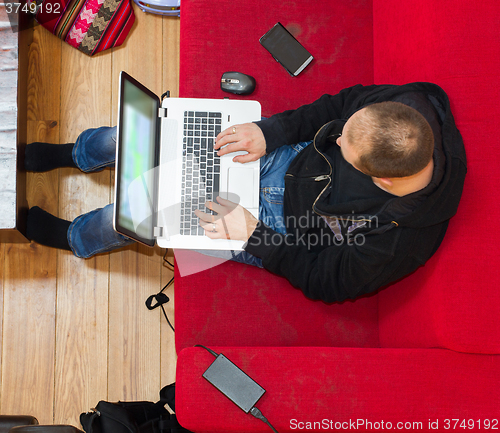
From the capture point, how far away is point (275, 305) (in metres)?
1.31

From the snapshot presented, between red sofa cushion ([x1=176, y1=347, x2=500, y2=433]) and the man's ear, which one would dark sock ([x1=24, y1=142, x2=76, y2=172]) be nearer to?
red sofa cushion ([x1=176, y1=347, x2=500, y2=433])

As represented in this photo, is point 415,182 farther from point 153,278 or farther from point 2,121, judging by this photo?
point 2,121

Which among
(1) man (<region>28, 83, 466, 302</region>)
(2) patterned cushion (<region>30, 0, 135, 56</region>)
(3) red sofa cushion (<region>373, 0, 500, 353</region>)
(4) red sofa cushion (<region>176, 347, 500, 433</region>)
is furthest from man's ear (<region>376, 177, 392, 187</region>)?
(2) patterned cushion (<region>30, 0, 135, 56</region>)

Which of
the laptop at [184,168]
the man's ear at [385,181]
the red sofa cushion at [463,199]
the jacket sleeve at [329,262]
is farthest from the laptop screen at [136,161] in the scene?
the red sofa cushion at [463,199]

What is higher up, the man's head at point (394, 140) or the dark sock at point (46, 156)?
the dark sock at point (46, 156)

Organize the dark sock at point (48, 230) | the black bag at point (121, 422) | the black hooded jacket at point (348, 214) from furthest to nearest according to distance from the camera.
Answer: the dark sock at point (48, 230), the black bag at point (121, 422), the black hooded jacket at point (348, 214)

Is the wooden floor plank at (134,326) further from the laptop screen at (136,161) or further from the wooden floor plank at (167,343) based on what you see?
the laptop screen at (136,161)

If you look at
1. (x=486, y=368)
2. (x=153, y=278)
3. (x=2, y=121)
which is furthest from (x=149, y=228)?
(x=486, y=368)

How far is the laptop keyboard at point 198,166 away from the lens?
1256mm

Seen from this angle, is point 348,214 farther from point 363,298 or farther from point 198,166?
point 198,166

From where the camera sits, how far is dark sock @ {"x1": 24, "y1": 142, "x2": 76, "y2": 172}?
161cm

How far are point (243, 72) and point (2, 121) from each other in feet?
3.10

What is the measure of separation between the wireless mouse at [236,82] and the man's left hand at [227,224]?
1.39ft

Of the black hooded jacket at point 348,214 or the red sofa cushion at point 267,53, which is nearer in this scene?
the black hooded jacket at point 348,214
